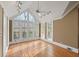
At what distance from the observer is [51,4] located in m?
2.88

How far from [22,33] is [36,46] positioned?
1.33ft

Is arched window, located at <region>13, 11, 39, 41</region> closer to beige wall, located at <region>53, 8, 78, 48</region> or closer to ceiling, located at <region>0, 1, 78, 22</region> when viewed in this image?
ceiling, located at <region>0, 1, 78, 22</region>

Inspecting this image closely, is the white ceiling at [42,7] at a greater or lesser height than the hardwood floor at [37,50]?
greater

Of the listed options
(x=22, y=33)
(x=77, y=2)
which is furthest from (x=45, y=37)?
(x=77, y=2)

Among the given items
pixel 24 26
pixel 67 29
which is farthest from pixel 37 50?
pixel 67 29

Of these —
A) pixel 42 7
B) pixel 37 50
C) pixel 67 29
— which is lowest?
pixel 37 50

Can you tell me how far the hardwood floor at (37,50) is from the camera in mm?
2846

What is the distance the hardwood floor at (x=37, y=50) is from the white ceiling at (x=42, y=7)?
0.57 m

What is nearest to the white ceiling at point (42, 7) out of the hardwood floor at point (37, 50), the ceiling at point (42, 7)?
the ceiling at point (42, 7)

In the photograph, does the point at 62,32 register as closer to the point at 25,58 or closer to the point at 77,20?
the point at 77,20

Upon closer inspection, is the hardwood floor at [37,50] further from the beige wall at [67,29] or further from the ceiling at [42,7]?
the ceiling at [42,7]

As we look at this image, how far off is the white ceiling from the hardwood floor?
1.87 ft

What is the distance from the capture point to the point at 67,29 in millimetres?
2992

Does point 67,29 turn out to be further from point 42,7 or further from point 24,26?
point 24,26
